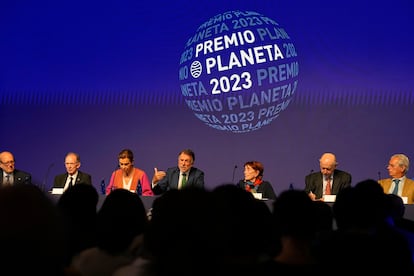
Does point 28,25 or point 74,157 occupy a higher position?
point 28,25

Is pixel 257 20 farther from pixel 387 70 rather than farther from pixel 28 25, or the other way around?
pixel 28 25

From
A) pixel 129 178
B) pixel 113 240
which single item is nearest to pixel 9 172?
pixel 129 178

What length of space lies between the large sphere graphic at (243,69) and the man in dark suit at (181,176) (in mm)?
904

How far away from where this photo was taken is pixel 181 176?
5.92 meters

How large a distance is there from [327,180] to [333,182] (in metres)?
0.07

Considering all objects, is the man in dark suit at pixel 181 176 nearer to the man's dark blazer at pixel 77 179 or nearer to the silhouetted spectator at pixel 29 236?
the man's dark blazer at pixel 77 179

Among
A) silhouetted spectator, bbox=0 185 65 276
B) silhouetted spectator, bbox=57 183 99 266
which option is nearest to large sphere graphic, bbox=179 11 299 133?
silhouetted spectator, bbox=57 183 99 266

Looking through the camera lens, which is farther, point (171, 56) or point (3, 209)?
point (171, 56)

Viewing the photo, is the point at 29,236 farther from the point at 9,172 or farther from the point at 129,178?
the point at 9,172

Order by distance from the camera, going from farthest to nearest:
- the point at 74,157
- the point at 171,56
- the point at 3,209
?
the point at 171,56 < the point at 74,157 < the point at 3,209

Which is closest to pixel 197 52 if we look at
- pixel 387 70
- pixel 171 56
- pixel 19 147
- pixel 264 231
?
pixel 171 56

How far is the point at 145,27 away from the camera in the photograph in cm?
694

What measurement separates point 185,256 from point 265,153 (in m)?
5.70

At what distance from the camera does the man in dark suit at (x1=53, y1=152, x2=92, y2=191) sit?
5898mm
